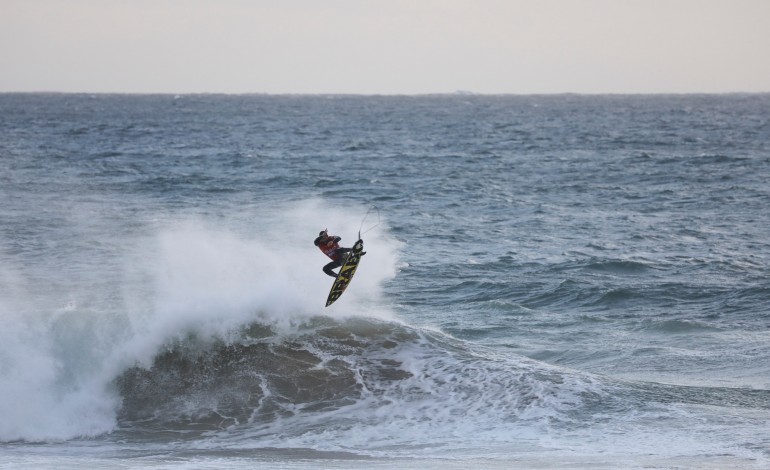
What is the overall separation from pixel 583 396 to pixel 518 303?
6.94m

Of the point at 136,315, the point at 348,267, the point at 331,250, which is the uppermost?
the point at 331,250

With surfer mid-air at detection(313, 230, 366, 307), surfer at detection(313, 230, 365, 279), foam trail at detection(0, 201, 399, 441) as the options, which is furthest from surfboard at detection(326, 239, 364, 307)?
foam trail at detection(0, 201, 399, 441)

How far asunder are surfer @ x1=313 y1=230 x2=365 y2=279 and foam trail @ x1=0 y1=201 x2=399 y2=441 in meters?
1.70

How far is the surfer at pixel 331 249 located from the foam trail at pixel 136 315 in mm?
1695

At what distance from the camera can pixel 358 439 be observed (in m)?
12.8

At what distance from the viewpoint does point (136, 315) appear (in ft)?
53.0

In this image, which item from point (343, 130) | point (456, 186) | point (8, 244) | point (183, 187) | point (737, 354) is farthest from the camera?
point (343, 130)

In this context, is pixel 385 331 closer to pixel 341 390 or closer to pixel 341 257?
pixel 341 257

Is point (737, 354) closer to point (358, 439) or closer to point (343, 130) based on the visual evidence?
point (358, 439)

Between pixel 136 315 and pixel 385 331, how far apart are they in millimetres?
4375

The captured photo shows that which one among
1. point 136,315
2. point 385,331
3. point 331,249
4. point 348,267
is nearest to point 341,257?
point 348,267

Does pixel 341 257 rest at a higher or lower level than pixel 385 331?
higher

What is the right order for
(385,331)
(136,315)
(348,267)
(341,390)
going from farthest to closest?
(385,331), (136,315), (348,267), (341,390)

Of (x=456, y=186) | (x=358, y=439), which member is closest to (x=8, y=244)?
(x=358, y=439)
